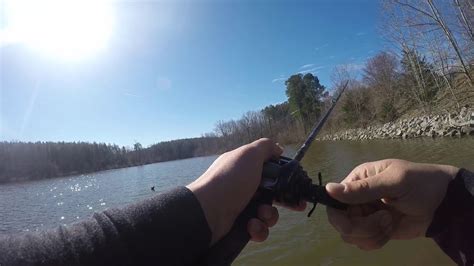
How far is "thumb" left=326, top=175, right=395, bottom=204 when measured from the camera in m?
1.81

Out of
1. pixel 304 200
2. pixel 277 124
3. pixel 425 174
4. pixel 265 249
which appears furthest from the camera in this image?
pixel 277 124

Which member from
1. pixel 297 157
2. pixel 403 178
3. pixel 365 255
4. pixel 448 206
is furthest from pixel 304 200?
pixel 365 255

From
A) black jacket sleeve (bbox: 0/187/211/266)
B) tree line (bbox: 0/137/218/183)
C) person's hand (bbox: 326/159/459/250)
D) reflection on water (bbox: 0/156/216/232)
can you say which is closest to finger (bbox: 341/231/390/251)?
person's hand (bbox: 326/159/459/250)

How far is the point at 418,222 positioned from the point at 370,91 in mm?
55824

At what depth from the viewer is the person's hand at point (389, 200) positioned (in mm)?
1854

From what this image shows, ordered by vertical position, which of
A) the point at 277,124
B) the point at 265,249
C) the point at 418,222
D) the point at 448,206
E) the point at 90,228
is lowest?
the point at 265,249

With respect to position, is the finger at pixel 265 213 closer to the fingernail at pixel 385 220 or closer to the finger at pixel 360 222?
the finger at pixel 360 222

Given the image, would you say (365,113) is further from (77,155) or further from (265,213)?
(77,155)

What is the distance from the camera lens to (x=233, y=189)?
1.47 metres

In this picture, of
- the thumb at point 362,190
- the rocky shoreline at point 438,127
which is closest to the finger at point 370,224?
the thumb at point 362,190

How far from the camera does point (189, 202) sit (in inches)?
48.1

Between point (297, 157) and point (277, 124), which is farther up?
point (277, 124)

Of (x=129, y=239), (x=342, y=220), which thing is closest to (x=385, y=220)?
(x=342, y=220)

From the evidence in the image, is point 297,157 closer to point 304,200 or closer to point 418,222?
point 304,200
